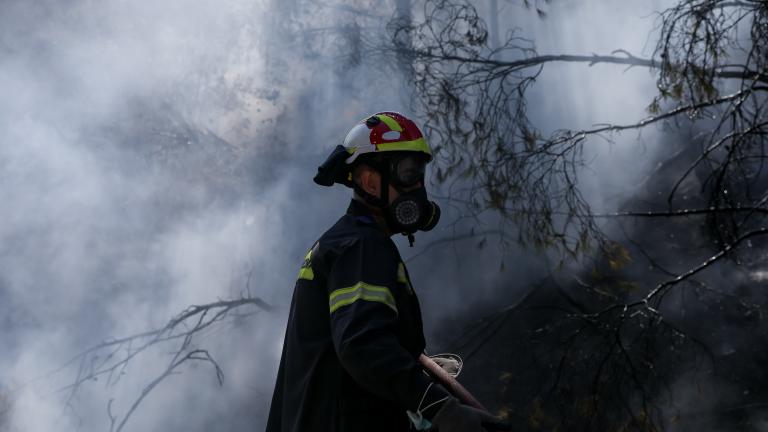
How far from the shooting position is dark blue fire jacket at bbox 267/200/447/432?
232 centimetres

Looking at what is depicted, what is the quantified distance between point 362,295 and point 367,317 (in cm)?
8

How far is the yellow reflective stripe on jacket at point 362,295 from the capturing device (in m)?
2.41

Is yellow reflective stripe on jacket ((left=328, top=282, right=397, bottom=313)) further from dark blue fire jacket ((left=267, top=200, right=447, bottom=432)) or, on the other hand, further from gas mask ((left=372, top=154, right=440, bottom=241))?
gas mask ((left=372, top=154, right=440, bottom=241))

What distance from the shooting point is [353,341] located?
232cm

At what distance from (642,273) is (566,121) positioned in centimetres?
264

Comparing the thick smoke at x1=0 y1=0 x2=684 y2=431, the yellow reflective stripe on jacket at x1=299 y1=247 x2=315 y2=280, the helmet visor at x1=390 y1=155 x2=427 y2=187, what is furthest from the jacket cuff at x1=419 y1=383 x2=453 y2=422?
the thick smoke at x1=0 y1=0 x2=684 y2=431

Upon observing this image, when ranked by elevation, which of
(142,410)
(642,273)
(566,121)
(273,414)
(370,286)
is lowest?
(142,410)

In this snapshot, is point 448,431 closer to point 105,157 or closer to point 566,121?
point 566,121

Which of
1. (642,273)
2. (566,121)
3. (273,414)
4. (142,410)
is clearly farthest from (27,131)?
(273,414)

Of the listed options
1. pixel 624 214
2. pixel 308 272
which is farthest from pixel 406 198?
pixel 624 214

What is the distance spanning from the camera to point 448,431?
2.33 m

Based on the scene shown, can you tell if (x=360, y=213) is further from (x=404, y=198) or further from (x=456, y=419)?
(x=456, y=419)

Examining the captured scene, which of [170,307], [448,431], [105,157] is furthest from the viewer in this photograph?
[105,157]

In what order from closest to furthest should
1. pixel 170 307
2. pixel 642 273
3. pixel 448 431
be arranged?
pixel 448 431, pixel 642 273, pixel 170 307
